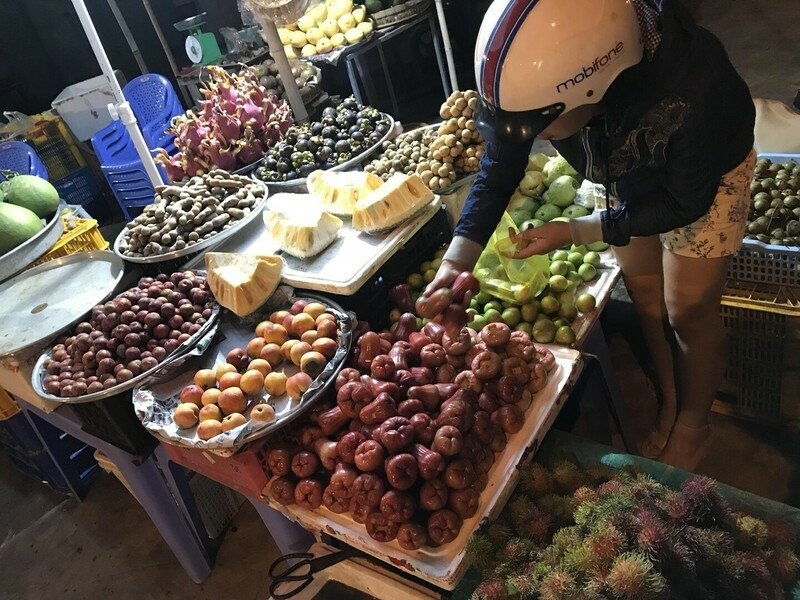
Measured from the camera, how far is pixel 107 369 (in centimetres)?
215

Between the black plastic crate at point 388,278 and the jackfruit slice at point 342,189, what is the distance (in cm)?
27

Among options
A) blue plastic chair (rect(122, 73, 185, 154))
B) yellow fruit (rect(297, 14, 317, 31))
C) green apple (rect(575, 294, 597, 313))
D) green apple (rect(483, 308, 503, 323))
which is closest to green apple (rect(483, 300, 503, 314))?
green apple (rect(483, 308, 503, 323))

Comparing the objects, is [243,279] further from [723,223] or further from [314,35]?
[314,35]

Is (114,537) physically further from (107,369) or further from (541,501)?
(541,501)

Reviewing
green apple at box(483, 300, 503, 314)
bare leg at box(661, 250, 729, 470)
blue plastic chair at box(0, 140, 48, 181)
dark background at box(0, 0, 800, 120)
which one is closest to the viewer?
bare leg at box(661, 250, 729, 470)

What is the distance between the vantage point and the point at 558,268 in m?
2.29

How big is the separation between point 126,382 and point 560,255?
5.36ft

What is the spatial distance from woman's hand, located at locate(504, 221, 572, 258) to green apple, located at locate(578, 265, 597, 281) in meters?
0.27

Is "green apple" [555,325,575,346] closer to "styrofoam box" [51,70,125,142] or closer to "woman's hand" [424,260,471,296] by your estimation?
"woman's hand" [424,260,471,296]

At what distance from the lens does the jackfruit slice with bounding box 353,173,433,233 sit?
2371 mm

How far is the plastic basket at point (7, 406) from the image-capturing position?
10.2ft

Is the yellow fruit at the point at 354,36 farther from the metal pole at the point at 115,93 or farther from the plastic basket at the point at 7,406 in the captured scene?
the plastic basket at the point at 7,406

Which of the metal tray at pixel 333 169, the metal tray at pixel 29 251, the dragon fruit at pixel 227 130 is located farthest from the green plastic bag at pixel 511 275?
the metal tray at pixel 29 251

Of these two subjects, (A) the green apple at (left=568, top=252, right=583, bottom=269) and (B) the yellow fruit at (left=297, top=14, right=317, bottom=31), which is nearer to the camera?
(A) the green apple at (left=568, top=252, right=583, bottom=269)
